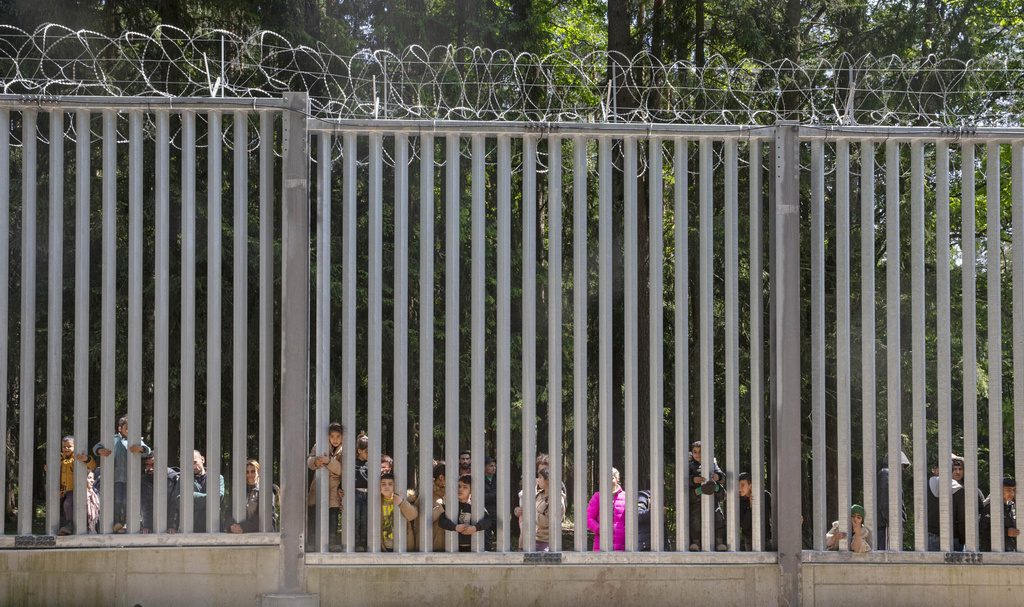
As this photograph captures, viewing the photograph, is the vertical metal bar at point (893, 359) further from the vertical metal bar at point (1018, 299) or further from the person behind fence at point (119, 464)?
the person behind fence at point (119, 464)

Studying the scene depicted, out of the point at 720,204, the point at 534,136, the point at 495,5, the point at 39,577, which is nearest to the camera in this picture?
the point at 39,577

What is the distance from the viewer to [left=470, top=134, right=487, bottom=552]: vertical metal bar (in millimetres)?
7305

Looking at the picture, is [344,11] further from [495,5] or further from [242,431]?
[242,431]

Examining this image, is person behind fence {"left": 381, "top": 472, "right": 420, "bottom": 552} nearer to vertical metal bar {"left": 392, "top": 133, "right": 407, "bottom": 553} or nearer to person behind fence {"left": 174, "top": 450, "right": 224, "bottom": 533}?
vertical metal bar {"left": 392, "top": 133, "right": 407, "bottom": 553}

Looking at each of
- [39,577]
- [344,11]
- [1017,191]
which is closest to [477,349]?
[39,577]

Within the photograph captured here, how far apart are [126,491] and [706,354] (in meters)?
3.89

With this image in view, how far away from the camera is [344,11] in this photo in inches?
721

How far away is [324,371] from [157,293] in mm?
1166

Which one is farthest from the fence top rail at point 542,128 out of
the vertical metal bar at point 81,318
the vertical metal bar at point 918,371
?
the vertical metal bar at point 81,318

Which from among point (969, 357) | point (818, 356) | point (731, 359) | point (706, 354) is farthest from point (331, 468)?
point (969, 357)

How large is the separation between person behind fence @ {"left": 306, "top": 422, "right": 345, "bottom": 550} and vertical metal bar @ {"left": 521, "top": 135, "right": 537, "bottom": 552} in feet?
3.95

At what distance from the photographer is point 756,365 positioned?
7430mm

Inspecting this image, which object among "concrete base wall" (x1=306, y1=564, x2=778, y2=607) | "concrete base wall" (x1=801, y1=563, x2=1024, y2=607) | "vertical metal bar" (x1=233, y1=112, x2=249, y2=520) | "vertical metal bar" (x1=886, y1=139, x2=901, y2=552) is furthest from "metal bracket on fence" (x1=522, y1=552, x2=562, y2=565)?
"vertical metal bar" (x1=886, y1=139, x2=901, y2=552)

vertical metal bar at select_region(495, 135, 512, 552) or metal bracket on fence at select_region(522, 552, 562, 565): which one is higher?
vertical metal bar at select_region(495, 135, 512, 552)
